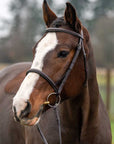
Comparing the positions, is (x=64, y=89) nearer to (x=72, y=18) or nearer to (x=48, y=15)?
(x=72, y=18)

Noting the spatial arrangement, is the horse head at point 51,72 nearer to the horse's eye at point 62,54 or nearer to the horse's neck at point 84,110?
the horse's eye at point 62,54

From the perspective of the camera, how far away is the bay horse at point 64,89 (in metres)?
2.42

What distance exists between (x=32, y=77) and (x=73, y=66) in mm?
419

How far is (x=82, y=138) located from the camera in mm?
2969

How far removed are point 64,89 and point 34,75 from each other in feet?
1.18

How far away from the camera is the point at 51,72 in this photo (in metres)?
2.53

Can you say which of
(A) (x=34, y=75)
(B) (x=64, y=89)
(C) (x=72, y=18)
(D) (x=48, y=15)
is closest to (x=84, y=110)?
(B) (x=64, y=89)

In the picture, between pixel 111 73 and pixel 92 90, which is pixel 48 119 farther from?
pixel 111 73

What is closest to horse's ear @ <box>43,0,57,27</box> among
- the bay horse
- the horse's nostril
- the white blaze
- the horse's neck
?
the bay horse

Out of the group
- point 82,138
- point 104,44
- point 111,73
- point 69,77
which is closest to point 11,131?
point 82,138

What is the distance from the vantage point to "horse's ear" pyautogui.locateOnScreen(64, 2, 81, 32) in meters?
2.72

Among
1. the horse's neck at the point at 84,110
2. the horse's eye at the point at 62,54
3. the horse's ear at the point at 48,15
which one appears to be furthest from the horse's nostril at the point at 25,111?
the horse's ear at the point at 48,15

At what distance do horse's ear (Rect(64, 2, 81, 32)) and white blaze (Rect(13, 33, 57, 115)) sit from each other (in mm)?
224

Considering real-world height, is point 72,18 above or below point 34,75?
above
